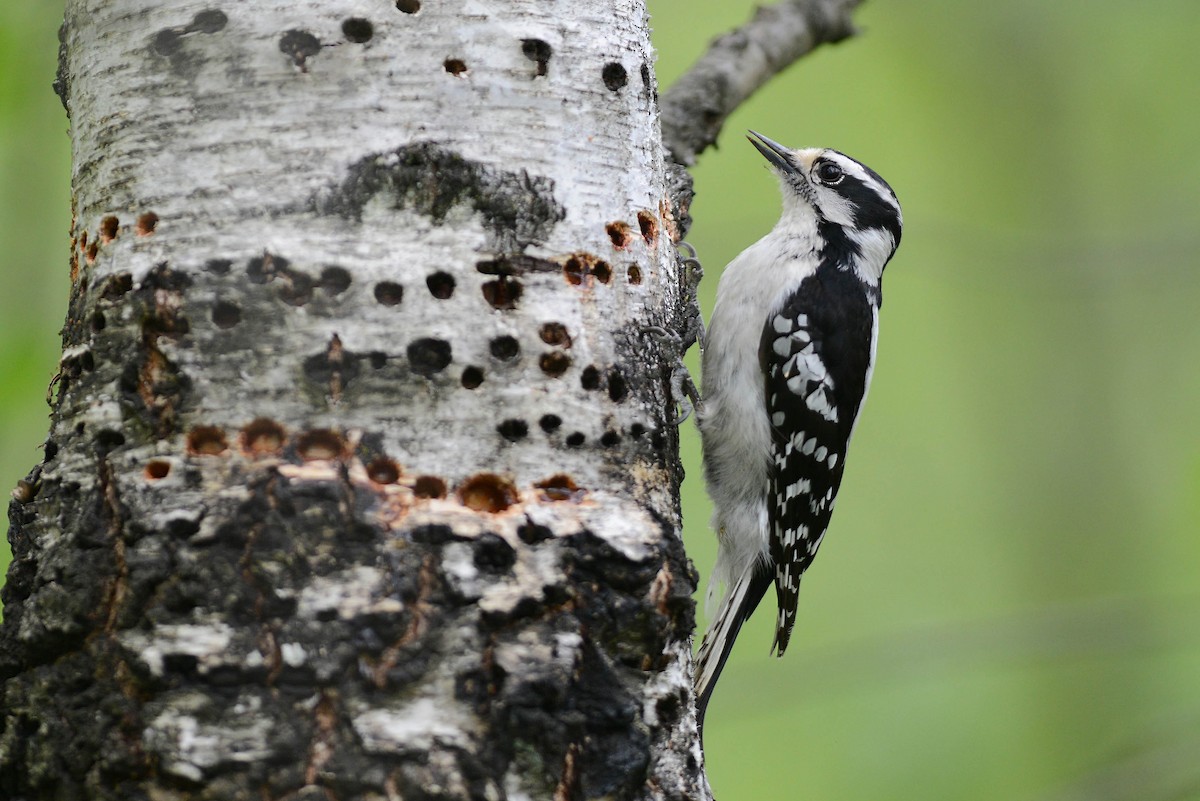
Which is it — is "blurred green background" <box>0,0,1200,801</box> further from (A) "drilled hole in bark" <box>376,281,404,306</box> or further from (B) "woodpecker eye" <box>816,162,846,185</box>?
(A) "drilled hole in bark" <box>376,281,404,306</box>

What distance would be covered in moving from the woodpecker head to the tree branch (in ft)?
2.04

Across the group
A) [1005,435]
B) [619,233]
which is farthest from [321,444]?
[1005,435]

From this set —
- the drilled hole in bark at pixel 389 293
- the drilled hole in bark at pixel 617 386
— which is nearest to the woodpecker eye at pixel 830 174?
the drilled hole in bark at pixel 617 386

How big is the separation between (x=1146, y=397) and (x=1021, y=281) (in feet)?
2.93

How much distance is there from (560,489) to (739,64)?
6.47ft

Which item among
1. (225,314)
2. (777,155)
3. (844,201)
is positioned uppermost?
(225,314)

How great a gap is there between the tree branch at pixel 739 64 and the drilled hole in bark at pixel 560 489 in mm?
1589

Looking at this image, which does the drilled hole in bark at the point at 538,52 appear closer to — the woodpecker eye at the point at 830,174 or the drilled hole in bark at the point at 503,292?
the drilled hole in bark at the point at 503,292

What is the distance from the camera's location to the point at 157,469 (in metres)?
1.84

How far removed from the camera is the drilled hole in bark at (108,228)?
1.97 m

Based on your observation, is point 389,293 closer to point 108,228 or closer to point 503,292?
point 503,292

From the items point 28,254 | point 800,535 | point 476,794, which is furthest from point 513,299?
point 800,535

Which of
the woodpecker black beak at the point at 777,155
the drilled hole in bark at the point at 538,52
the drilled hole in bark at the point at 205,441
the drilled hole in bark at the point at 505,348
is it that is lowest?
the woodpecker black beak at the point at 777,155

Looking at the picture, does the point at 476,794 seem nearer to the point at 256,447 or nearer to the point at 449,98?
the point at 256,447
